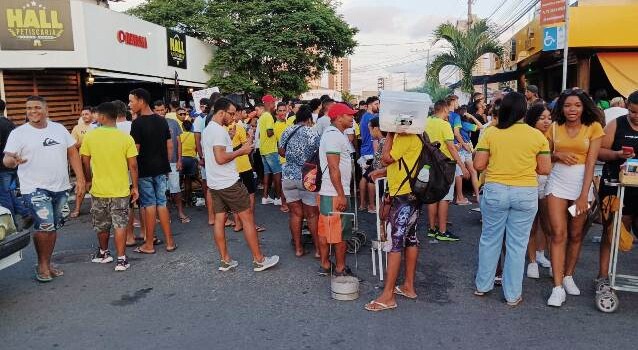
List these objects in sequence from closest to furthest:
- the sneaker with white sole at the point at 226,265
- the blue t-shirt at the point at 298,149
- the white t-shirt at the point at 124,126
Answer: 1. the sneaker with white sole at the point at 226,265
2. the blue t-shirt at the point at 298,149
3. the white t-shirt at the point at 124,126

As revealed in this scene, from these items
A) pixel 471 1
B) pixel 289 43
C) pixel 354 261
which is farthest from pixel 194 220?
pixel 471 1

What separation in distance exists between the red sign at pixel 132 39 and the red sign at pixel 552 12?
11028mm

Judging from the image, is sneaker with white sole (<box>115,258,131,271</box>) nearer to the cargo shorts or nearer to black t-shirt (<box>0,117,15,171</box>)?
the cargo shorts

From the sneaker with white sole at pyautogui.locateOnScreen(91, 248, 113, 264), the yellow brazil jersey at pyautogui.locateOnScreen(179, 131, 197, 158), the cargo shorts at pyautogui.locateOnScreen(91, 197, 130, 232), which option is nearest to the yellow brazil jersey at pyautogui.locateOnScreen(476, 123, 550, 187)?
the cargo shorts at pyautogui.locateOnScreen(91, 197, 130, 232)

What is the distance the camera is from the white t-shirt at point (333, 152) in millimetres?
4852

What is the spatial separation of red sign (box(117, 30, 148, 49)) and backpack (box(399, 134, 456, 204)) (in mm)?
12508

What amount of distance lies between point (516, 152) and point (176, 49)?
678 inches

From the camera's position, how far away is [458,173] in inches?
328

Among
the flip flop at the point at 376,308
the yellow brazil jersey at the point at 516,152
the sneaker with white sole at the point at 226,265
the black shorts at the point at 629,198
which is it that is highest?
the yellow brazil jersey at the point at 516,152

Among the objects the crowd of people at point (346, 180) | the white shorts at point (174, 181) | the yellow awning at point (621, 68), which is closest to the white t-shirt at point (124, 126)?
the crowd of people at point (346, 180)

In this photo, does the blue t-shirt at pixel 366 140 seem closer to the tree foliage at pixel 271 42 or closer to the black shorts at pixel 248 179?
the black shorts at pixel 248 179

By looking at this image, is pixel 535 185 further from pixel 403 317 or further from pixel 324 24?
pixel 324 24

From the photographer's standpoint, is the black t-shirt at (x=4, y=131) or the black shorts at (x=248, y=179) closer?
the black t-shirt at (x=4, y=131)

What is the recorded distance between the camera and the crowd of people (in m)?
4.24
